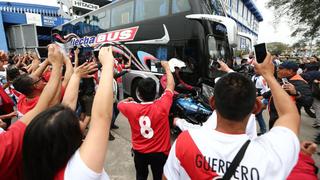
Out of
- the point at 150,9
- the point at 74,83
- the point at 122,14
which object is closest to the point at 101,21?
the point at 122,14

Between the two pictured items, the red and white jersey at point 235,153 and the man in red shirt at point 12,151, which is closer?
the red and white jersey at point 235,153

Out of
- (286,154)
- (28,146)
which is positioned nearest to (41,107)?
(28,146)

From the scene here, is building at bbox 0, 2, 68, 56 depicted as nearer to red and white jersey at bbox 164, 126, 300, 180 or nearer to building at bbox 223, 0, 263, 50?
red and white jersey at bbox 164, 126, 300, 180

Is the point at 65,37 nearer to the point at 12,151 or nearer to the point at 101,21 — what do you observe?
the point at 101,21

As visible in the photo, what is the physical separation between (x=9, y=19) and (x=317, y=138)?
87.0 feet

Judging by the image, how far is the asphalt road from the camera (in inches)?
145

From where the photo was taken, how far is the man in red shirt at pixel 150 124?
236 cm

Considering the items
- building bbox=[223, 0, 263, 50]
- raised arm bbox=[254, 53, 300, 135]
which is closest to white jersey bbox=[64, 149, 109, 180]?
raised arm bbox=[254, 53, 300, 135]

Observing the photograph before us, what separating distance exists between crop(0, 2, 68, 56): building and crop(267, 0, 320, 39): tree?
19.5m

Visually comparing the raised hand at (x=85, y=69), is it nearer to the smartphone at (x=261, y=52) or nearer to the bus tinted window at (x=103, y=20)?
the smartphone at (x=261, y=52)

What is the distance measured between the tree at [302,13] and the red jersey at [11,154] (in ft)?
62.0

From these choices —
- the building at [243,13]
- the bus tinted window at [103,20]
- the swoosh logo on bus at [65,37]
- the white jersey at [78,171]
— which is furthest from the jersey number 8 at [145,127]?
the building at [243,13]

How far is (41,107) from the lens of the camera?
1.60 metres

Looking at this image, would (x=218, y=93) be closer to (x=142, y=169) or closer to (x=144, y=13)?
(x=142, y=169)
